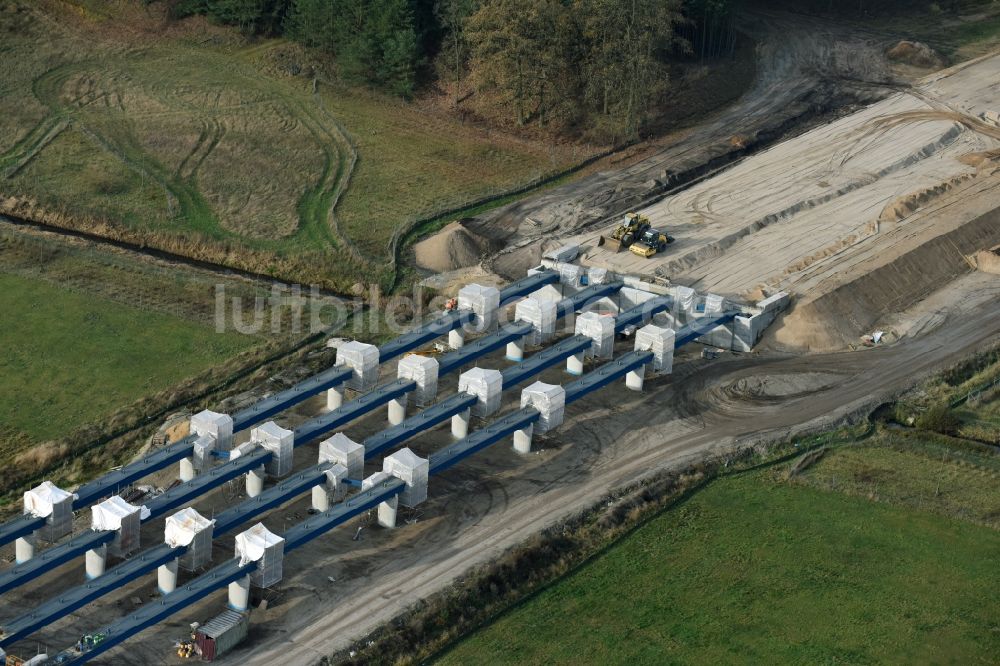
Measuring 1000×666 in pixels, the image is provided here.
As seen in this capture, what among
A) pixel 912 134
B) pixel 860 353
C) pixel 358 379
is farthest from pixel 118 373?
pixel 912 134

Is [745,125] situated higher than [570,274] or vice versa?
[745,125]

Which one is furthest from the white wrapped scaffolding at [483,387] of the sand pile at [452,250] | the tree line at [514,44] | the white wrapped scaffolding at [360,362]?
the tree line at [514,44]

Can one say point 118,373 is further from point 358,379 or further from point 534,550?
point 534,550

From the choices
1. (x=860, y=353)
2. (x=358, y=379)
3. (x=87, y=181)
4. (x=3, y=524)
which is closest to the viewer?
(x=3, y=524)

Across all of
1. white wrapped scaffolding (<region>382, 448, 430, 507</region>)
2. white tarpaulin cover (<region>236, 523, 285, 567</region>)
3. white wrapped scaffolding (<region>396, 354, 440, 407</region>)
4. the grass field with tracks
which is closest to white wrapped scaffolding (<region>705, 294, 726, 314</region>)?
white wrapped scaffolding (<region>396, 354, 440, 407</region>)

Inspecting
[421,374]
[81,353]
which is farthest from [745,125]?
[81,353]

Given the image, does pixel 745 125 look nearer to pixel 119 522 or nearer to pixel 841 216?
pixel 841 216
